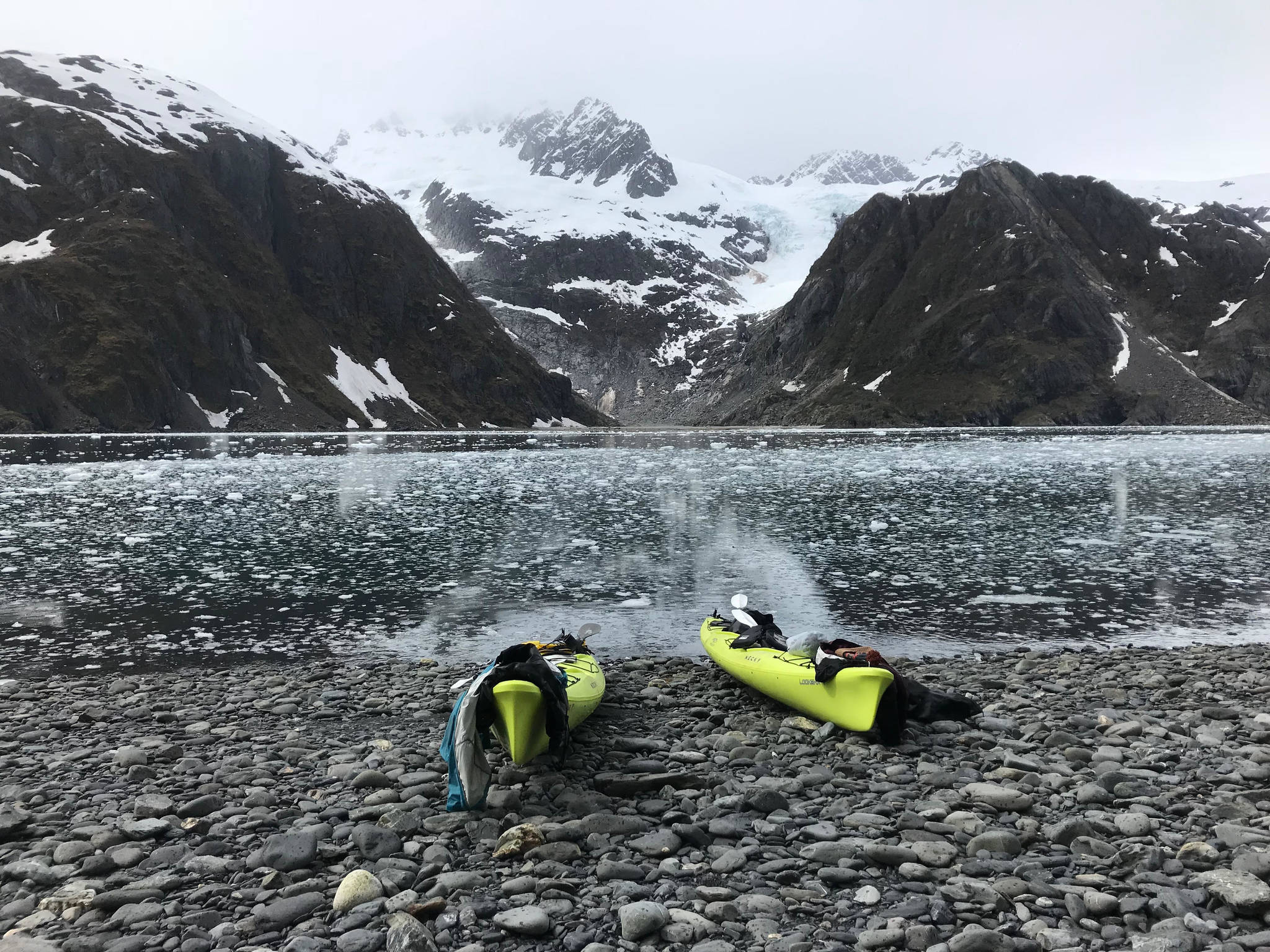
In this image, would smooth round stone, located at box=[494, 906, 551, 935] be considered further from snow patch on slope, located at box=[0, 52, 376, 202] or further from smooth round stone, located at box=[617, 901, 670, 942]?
snow patch on slope, located at box=[0, 52, 376, 202]

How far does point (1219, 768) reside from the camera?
25.4 feet

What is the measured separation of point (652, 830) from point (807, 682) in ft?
11.9

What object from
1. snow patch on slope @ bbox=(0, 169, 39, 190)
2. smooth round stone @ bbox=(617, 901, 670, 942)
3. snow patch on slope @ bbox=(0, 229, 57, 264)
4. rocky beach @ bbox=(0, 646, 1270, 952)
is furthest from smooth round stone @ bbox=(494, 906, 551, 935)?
snow patch on slope @ bbox=(0, 169, 39, 190)

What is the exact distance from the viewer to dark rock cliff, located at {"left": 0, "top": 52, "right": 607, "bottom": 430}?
124188mm

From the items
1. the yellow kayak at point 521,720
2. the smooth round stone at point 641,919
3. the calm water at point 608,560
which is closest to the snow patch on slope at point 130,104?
the calm water at point 608,560

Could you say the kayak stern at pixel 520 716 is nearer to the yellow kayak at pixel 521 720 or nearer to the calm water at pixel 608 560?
the yellow kayak at pixel 521 720

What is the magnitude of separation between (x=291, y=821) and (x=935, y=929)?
16.6ft

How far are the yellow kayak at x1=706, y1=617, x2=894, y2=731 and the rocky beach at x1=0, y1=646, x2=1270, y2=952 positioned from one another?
26cm

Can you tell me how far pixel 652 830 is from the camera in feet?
22.7

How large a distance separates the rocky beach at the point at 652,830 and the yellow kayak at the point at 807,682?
0.26 metres

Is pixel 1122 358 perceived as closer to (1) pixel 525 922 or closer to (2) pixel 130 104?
(1) pixel 525 922

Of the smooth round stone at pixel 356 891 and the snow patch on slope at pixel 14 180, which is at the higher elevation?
the snow patch on slope at pixel 14 180

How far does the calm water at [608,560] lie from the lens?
15.0m

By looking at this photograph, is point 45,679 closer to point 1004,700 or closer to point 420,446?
point 1004,700
